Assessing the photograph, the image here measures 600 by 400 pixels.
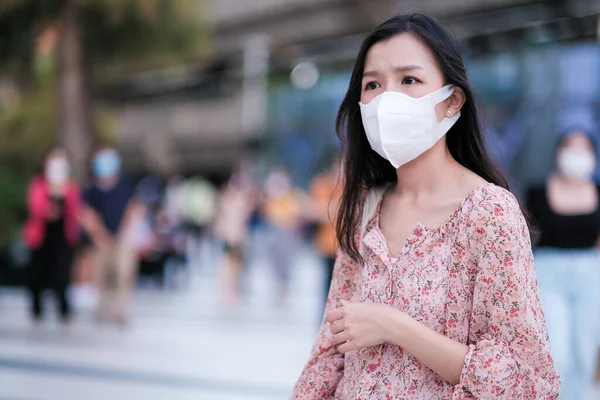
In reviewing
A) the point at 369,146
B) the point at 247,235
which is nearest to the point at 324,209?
the point at 247,235

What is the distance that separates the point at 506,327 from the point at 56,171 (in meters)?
8.00

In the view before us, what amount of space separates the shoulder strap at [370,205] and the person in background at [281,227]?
985cm

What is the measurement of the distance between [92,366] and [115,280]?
2.89m

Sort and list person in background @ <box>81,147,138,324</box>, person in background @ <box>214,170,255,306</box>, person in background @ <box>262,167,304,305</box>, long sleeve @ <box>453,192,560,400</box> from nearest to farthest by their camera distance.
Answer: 1. long sleeve @ <box>453,192,560,400</box>
2. person in background @ <box>81,147,138,324</box>
3. person in background @ <box>214,170,255,306</box>
4. person in background @ <box>262,167,304,305</box>

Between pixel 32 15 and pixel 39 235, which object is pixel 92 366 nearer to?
pixel 39 235

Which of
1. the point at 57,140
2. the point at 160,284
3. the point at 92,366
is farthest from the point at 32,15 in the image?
the point at 92,366

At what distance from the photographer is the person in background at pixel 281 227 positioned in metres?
12.2

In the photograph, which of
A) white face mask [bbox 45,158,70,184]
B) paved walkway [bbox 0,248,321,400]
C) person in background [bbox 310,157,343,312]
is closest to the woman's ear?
paved walkway [bbox 0,248,321,400]

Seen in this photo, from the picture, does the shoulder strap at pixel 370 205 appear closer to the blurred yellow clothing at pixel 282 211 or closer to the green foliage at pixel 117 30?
the blurred yellow clothing at pixel 282 211

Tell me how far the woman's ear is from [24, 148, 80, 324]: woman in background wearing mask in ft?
25.2

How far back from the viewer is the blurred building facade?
1387 centimetres

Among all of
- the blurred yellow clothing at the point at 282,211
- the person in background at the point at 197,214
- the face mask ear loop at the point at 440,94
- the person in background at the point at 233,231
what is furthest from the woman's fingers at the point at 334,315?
the person in background at the point at 197,214

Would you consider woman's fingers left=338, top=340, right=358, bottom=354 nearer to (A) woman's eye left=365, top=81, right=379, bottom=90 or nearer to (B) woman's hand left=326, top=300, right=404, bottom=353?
(B) woman's hand left=326, top=300, right=404, bottom=353

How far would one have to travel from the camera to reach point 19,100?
60.0 feet
